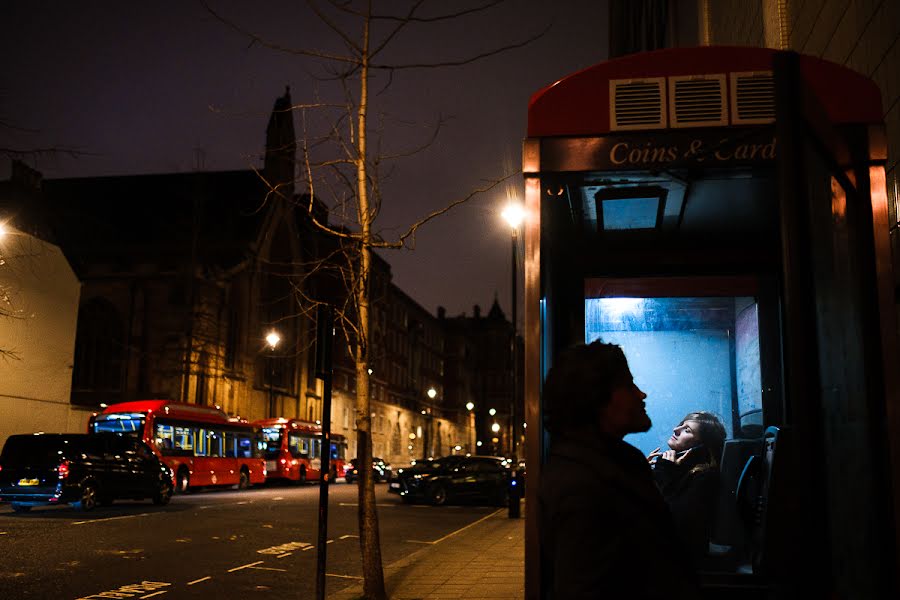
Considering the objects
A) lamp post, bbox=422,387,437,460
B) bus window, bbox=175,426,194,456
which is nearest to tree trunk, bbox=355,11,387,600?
bus window, bbox=175,426,194,456

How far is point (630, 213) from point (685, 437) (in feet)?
6.30

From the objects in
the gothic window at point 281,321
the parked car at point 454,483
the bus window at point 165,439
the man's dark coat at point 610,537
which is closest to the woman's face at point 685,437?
the man's dark coat at point 610,537

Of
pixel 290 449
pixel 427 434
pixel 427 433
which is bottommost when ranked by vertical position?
pixel 290 449

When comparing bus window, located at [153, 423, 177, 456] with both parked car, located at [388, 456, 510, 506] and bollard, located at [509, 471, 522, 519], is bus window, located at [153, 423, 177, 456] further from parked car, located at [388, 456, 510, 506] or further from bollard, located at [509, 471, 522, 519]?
bollard, located at [509, 471, 522, 519]

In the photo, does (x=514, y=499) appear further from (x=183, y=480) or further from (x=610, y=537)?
(x=610, y=537)

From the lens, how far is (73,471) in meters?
20.8

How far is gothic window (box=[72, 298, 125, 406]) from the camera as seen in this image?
4819cm

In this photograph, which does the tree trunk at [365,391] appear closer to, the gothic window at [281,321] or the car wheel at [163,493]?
the car wheel at [163,493]

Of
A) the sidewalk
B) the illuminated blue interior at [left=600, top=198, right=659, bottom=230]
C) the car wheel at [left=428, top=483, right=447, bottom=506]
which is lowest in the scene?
the sidewalk

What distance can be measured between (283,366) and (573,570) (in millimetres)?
59378

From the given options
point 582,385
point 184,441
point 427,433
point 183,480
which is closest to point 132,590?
point 582,385

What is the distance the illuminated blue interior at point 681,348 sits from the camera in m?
7.51

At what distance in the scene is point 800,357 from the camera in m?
2.72

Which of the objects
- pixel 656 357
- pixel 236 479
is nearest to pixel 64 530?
pixel 656 357
